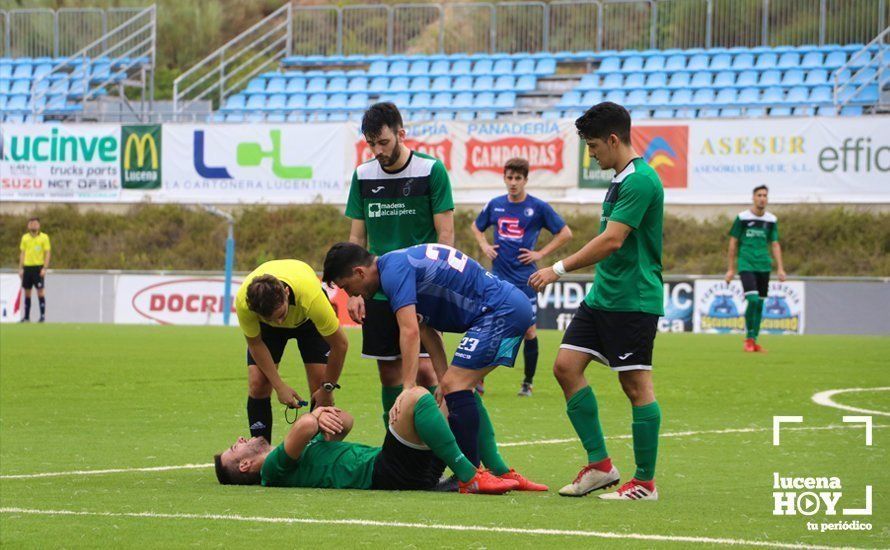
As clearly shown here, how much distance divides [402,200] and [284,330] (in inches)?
46.5

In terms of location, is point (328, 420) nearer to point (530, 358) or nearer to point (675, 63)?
point (530, 358)

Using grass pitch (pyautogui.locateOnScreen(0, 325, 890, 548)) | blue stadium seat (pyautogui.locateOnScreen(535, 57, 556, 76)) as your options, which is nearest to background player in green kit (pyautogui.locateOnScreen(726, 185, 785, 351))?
grass pitch (pyautogui.locateOnScreen(0, 325, 890, 548))

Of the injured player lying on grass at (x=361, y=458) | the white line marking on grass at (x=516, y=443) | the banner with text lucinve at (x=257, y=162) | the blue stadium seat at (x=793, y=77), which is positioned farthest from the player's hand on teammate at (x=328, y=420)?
the blue stadium seat at (x=793, y=77)

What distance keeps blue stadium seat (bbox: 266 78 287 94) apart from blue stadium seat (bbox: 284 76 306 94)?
12 cm

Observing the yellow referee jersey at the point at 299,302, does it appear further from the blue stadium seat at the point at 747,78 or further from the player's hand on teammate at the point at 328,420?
the blue stadium seat at the point at 747,78

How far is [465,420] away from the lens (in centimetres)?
732

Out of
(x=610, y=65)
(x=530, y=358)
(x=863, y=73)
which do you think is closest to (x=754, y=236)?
(x=530, y=358)

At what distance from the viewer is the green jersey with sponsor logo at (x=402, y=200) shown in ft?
28.8

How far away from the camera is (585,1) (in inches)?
1526

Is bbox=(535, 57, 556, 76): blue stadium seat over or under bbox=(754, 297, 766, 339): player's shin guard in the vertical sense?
over

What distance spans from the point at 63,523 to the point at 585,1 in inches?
1359

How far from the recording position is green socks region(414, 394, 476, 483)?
6.92 m

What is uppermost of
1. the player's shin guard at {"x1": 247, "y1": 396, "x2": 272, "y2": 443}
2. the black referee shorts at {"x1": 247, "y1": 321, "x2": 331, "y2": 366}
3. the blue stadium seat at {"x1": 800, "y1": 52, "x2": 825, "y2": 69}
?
the blue stadium seat at {"x1": 800, "y1": 52, "x2": 825, "y2": 69}

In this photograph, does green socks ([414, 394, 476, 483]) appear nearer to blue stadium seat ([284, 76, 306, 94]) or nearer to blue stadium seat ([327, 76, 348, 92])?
blue stadium seat ([327, 76, 348, 92])
